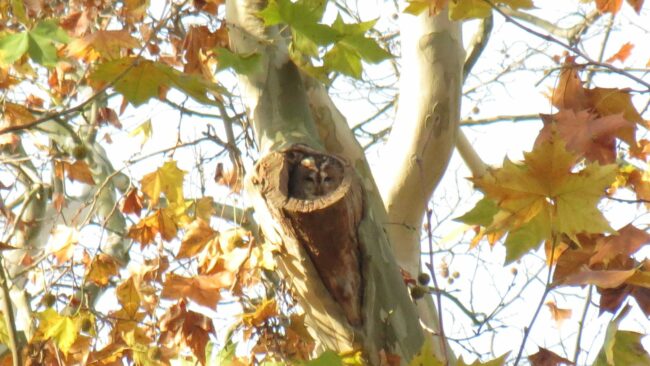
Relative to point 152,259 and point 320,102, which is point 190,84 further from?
point 152,259

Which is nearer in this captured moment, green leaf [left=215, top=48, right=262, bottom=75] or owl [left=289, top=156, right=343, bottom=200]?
owl [left=289, top=156, right=343, bottom=200]

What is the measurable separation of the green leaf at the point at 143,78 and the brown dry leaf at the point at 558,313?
2207 mm

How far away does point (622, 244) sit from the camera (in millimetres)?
1660

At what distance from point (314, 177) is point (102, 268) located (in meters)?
1.42

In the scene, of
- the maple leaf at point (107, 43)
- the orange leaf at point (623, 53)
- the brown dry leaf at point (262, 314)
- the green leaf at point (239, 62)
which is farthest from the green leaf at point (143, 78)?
the orange leaf at point (623, 53)

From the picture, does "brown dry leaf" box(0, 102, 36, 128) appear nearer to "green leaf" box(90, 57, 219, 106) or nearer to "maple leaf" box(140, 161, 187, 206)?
"maple leaf" box(140, 161, 187, 206)

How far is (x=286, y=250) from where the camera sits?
5.13 feet

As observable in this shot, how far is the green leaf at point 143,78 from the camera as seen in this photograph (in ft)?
5.83

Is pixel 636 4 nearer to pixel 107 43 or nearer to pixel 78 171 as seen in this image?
pixel 107 43

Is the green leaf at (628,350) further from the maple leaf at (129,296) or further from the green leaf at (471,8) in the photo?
the maple leaf at (129,296)

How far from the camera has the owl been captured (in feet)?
5.07

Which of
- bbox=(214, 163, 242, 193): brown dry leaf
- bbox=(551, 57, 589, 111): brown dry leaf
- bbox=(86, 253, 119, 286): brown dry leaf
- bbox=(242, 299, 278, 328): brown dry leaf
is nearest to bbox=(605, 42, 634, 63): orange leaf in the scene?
bbox=(551, 57, 589, 111): brown dry leaf

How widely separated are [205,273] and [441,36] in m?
0.91

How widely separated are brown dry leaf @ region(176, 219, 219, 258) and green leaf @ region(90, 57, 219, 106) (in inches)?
20.4
